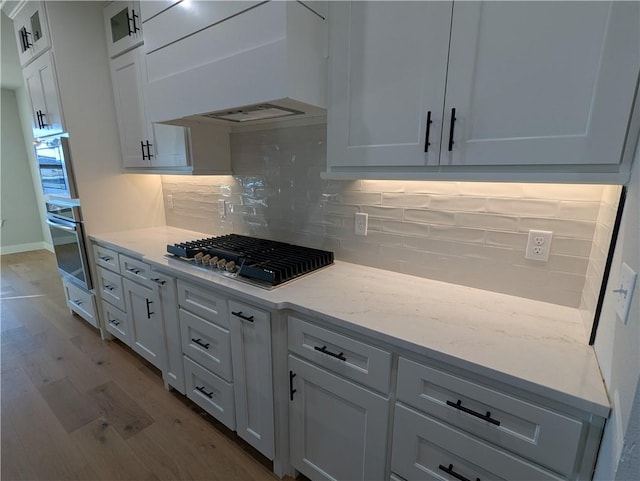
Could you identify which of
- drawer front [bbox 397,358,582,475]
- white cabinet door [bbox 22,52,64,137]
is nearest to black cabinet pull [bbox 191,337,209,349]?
drawer front [bbox 397,358,582,475]

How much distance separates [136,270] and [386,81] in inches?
74.2

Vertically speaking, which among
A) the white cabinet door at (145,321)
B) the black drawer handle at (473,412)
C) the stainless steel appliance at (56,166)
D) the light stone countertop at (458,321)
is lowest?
the white cabinet door at (145,321)

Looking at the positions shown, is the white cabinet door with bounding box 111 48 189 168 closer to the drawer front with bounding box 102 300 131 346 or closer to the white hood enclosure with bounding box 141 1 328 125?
the white hood enclosure with bounding box 141 1 328 125

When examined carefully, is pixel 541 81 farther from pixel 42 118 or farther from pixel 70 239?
pixel 42 118

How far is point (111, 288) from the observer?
2.42 m

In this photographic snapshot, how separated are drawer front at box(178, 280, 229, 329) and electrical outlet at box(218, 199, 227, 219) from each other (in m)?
0.79

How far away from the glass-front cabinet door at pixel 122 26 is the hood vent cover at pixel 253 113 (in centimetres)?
101

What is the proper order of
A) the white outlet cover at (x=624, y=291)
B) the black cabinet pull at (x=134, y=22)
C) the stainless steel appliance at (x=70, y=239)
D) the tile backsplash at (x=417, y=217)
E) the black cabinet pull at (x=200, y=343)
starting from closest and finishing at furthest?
the white outlet cover at (x=624, y=291) → the tile backsplash at (x=417, y=217) → the black cabinet pull at (x=200, y=343) → the black cabinet pull at (x=134, y=22) → the stainless steel appliance at (x=70, y=239)

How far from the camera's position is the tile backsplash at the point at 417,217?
1181mm

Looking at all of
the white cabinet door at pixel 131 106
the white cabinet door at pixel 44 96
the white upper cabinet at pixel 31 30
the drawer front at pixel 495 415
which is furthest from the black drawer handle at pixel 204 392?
the white upper cabinet at pixel 31 30

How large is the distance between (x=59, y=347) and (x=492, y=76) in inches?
137

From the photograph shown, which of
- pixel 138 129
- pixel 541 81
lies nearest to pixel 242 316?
pixel 541 81

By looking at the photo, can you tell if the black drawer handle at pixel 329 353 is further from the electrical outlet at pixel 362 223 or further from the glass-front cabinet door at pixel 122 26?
the glass-front cabinet door at pixel 122 26

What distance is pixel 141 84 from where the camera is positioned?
2.18 m
